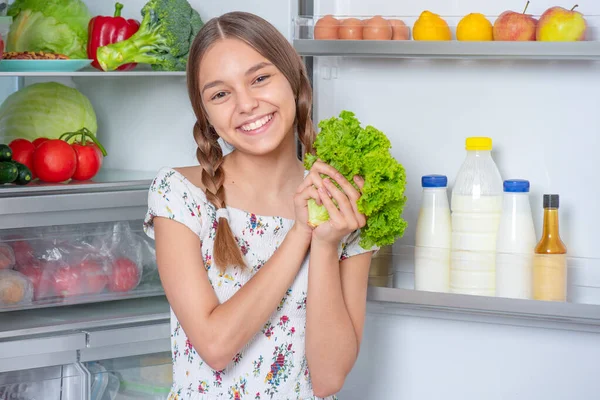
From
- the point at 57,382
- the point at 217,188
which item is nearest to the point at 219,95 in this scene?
the point at 217,188

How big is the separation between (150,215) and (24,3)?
861mm

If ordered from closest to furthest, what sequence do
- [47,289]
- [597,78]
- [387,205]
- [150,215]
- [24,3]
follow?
[387,205] < [150,215] < [597,78] < [47,289] < [24,3]

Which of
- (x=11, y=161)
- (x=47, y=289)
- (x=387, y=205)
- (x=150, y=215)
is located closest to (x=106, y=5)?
(x=11, y=161)

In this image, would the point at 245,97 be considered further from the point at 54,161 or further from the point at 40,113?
the point at 40,113

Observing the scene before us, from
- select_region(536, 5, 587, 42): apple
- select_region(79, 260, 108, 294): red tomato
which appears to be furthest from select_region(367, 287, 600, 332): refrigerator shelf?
select_region(79, 260, 108, 294): red tomato

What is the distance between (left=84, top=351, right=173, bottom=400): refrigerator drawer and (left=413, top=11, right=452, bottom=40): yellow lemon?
3.24ft

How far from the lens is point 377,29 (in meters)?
1.93

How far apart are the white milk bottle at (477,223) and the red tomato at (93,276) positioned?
85 cm

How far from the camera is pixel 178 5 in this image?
214cm

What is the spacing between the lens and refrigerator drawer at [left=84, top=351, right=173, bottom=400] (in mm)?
2084

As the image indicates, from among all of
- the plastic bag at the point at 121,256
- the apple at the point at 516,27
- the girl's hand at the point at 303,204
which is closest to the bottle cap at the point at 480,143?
the apple at the point at 516,27

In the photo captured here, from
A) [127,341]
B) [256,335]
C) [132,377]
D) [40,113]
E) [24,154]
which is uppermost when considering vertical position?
[40,113]

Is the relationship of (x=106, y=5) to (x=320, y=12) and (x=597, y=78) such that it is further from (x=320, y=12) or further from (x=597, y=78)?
(x=597, y=78)

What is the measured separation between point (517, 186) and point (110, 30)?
3.52 feet
